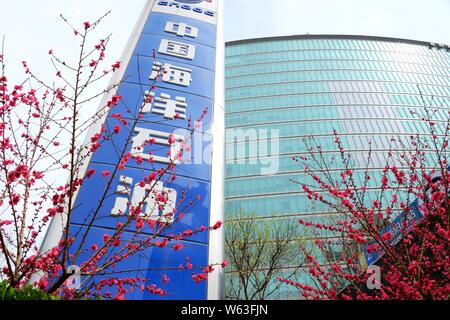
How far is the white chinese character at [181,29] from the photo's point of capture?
1188cm

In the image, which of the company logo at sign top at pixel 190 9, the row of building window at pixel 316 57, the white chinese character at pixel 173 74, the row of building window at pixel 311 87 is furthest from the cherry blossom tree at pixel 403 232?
the row of building window at pixel 316 57

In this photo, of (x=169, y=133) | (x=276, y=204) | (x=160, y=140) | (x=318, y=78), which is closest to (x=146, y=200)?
(x=160, y=140)

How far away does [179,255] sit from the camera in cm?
649

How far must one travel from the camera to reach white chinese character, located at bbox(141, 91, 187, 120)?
869 centimetres

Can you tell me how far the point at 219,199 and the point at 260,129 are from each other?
3683cm

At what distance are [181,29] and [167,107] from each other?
16.5ft

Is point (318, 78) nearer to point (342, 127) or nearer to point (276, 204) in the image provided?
point (342, 127)

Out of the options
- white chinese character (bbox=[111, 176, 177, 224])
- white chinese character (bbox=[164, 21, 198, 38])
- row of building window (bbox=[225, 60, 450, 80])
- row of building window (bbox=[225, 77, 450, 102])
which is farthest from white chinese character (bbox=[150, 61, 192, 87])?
row of building window (bbox=[225, 60, 450, 80])

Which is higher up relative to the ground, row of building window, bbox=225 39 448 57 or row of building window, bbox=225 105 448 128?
row of building window, bbox=225 39 448 57

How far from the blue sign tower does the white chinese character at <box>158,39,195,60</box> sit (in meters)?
0.04

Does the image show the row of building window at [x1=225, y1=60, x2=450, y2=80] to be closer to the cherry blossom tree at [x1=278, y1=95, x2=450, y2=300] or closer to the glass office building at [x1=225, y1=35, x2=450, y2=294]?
the glass office building at [x1=225, y1=35, x2=450, y2=294]
